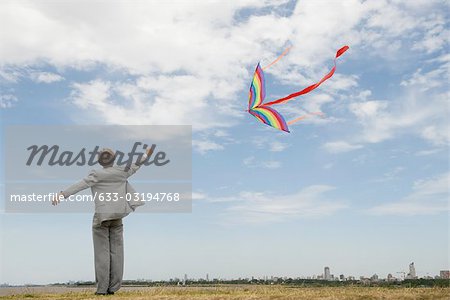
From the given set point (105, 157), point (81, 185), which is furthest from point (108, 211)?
point (105, 157)

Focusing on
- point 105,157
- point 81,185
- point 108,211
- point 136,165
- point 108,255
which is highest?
point 105,157

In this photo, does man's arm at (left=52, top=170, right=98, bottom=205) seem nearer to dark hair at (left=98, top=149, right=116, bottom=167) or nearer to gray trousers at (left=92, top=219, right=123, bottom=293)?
dark hair at (left=98, top=149, right=116, bottom=167)

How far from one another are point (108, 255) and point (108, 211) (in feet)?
→ 3.51

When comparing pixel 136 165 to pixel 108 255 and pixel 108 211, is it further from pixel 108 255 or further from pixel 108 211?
pixel 108 255

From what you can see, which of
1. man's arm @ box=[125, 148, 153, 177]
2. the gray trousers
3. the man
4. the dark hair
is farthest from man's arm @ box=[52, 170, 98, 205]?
the gray trousers

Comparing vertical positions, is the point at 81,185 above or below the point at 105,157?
below

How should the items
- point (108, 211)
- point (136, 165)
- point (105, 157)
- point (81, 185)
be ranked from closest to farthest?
point (108, 211) < point (81, 185) < point (105, 157) < point (136, 165)

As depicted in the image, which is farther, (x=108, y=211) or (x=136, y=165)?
(x=136, y=165)

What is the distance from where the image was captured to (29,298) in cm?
1134

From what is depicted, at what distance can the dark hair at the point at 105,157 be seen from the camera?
12.2 m

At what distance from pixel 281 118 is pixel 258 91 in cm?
100

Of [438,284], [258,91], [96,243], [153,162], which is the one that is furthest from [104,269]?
[438,284]

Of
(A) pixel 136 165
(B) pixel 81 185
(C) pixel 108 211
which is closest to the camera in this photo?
(C) pixel 108 211

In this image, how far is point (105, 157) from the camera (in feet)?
40.1
